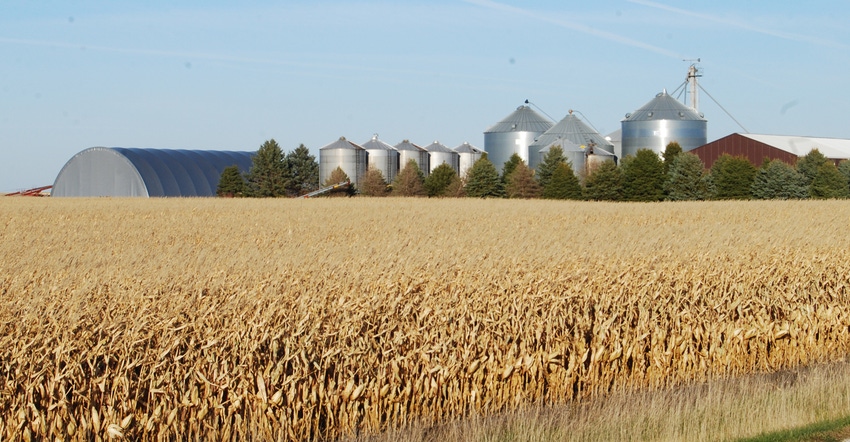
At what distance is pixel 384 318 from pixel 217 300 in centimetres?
181

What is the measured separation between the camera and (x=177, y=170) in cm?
9050

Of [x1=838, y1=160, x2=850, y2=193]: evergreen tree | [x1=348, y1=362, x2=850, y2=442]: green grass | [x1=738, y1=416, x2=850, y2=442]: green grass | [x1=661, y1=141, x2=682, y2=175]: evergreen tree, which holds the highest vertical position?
[x1=661, y1=141, x2=682, y2=175]: evergreen tree

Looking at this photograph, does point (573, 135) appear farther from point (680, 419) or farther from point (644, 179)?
point (680, 419)

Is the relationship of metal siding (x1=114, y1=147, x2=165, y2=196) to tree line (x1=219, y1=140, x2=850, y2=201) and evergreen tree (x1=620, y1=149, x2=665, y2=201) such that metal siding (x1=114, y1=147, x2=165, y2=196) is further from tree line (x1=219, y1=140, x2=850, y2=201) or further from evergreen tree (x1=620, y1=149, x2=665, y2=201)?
evergreen tree (x1=620, y1=149, x2=665, y2=201)

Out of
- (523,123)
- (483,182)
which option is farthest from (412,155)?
(483,182)

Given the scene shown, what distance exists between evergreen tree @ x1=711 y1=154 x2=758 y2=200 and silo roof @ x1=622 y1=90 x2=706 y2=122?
17868mm

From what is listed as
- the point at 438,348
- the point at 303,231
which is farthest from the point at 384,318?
the point at 303,231

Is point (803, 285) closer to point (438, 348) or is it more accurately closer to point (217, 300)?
point (438, 348)

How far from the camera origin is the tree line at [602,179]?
68750 millimetres

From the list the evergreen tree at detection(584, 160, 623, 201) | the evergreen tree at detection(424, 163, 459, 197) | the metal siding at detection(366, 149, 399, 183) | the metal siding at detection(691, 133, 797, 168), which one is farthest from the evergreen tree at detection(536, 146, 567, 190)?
the metal siding at detection(366, 149, 399, 183)

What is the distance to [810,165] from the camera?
7050 centimetres

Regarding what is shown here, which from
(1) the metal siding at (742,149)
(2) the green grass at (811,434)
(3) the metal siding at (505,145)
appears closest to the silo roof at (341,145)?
(3) the metal siding at (505,145)

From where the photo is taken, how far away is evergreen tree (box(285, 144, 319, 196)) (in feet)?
294

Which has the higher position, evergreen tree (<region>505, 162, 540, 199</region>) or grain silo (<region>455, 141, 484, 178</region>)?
grain silo (<region>455, 141, 484, 178</region>)
